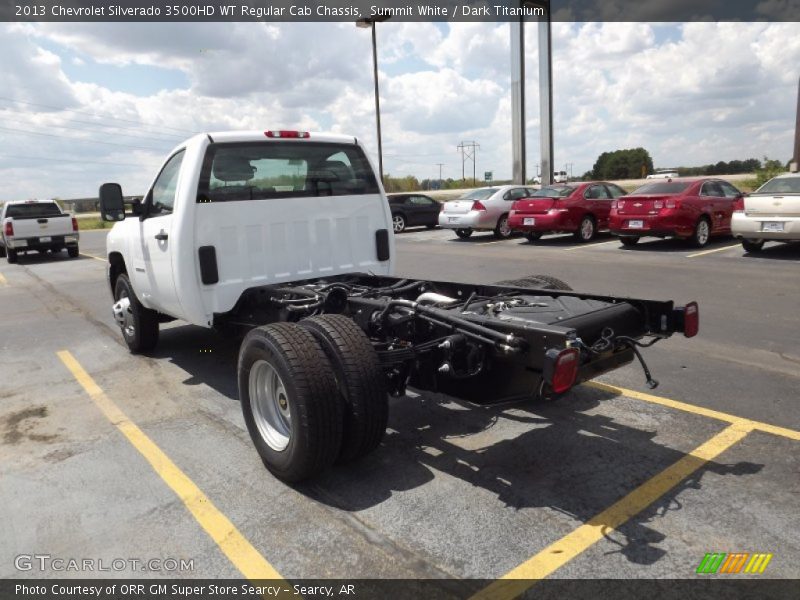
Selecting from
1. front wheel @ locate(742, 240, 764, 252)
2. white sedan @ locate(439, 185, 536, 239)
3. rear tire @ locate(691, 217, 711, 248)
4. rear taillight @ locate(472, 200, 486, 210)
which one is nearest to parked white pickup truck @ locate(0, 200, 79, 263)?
white sedan @ locate(439, 185, 536, 239)

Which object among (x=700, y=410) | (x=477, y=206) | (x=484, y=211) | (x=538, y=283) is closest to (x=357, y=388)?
(x=538, y=283)

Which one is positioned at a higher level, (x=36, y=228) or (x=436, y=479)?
(x=36, y=228)

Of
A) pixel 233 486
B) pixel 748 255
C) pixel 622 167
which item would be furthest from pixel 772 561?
pixel 622 167

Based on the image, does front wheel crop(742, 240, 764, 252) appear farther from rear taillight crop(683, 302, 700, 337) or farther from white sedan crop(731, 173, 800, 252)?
rear taillight crop(683, 302, 700, 337)

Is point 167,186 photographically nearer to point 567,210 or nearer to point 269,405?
point 269,405

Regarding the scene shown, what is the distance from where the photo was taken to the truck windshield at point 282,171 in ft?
16.0

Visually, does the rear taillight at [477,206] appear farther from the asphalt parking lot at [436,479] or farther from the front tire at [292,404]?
the front tire at [292,404]

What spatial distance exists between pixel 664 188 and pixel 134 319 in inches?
465

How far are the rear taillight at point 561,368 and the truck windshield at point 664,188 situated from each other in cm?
1215

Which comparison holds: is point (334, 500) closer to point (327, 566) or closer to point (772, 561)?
point (327, 566)

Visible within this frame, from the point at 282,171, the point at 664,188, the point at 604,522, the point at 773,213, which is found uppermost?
the point at 282,171

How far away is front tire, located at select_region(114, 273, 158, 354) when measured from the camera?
245 inches

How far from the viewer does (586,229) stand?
632 inches

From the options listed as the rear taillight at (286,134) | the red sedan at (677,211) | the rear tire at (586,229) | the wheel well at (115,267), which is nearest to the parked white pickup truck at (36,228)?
the wheel well at (115,267)
